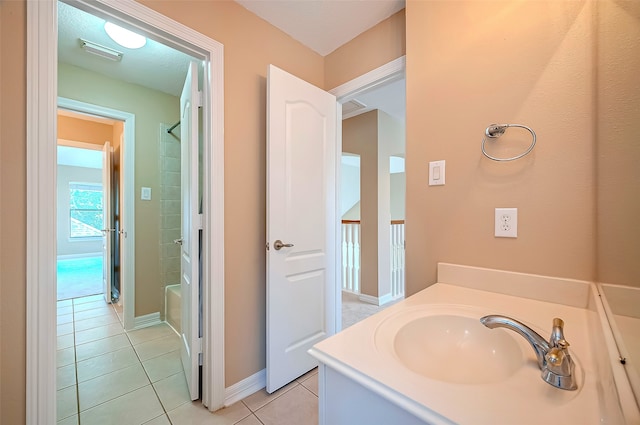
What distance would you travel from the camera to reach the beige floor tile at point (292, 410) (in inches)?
53.4

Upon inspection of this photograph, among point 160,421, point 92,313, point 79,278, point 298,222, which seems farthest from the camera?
point 79,278

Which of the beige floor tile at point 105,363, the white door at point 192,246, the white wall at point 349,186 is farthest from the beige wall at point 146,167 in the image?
the white wall at point 349,186

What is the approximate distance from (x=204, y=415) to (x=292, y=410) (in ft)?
1.60

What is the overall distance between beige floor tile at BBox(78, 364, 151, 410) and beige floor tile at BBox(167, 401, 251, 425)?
42cm

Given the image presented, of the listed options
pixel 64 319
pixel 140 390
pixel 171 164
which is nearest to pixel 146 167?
pixel 171 164

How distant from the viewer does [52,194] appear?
3.25 feet

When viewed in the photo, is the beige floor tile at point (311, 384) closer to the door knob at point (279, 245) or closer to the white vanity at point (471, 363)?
the door knob at point (279, 245)

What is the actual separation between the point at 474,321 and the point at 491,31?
3.98 feet

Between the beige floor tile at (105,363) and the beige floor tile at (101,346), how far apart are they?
0.07 metres

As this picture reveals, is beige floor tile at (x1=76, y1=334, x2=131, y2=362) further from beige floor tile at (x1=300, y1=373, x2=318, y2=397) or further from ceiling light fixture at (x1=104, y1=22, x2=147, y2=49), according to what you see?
ceiling light fixture at (x1=104, y1=22, x2=147, y2=49)

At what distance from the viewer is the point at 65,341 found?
217cm

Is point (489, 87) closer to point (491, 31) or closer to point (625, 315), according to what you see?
point (491, 31)

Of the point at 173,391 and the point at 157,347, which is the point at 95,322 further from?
the point at 173,391

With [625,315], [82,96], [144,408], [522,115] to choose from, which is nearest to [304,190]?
[522,115]
